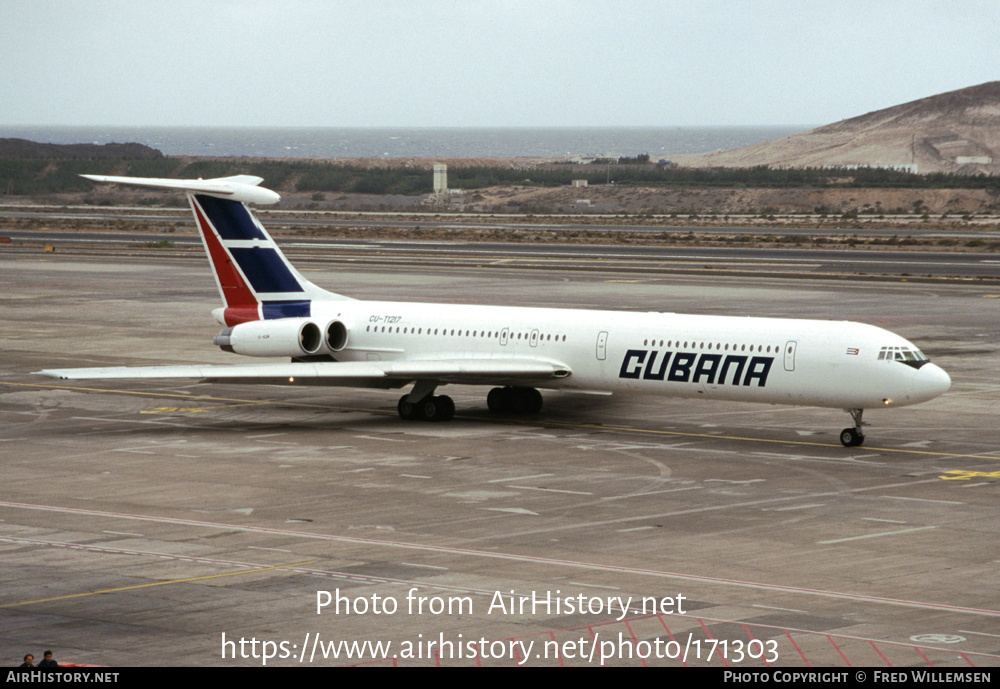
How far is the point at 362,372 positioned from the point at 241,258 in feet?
21.4

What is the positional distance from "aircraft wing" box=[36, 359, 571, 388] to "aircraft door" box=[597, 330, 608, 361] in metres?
1.12

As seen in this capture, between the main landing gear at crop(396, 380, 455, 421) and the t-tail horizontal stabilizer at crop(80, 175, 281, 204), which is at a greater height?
the t-tail horizontal stabilizer at crop(80, 175, 281, 204)

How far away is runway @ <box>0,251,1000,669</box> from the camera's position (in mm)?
17547

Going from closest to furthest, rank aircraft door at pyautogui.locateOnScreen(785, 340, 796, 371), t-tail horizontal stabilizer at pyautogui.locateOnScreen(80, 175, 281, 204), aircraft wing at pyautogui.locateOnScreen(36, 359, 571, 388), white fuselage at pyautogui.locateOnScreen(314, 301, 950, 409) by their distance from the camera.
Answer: white fuselage at pyautogui.locateOnScreen(314, 301, 950, 409), aircraft door at pyautogui.locateOnScreen(785, 340, 796, 371), aircraft wing at pyautogui.locateOnScreen(36, 359, 571, 388), t-tail horizontal stabilizer at pyautogui.locateOnScreen(80, 175, 281, 204)

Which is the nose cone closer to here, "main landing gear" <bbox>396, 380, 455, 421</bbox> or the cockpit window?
the cockpit window

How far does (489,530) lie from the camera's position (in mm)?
24141

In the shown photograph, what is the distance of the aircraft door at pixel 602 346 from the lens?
34.7m

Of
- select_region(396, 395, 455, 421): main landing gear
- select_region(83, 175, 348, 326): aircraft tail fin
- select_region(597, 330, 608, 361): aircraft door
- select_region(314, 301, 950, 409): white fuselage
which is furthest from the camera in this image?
select_region(83, 175, 348, 326): aircraft tail fin

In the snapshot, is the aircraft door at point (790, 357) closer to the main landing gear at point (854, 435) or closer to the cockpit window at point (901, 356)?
the main landing gear at point (854, 435)

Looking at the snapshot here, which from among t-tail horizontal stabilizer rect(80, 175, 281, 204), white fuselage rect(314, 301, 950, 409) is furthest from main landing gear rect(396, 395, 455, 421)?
t-tail horizontal stabilizer rect(80, 175, 281, 204)

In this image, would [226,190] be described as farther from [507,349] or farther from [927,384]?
[927,384]
